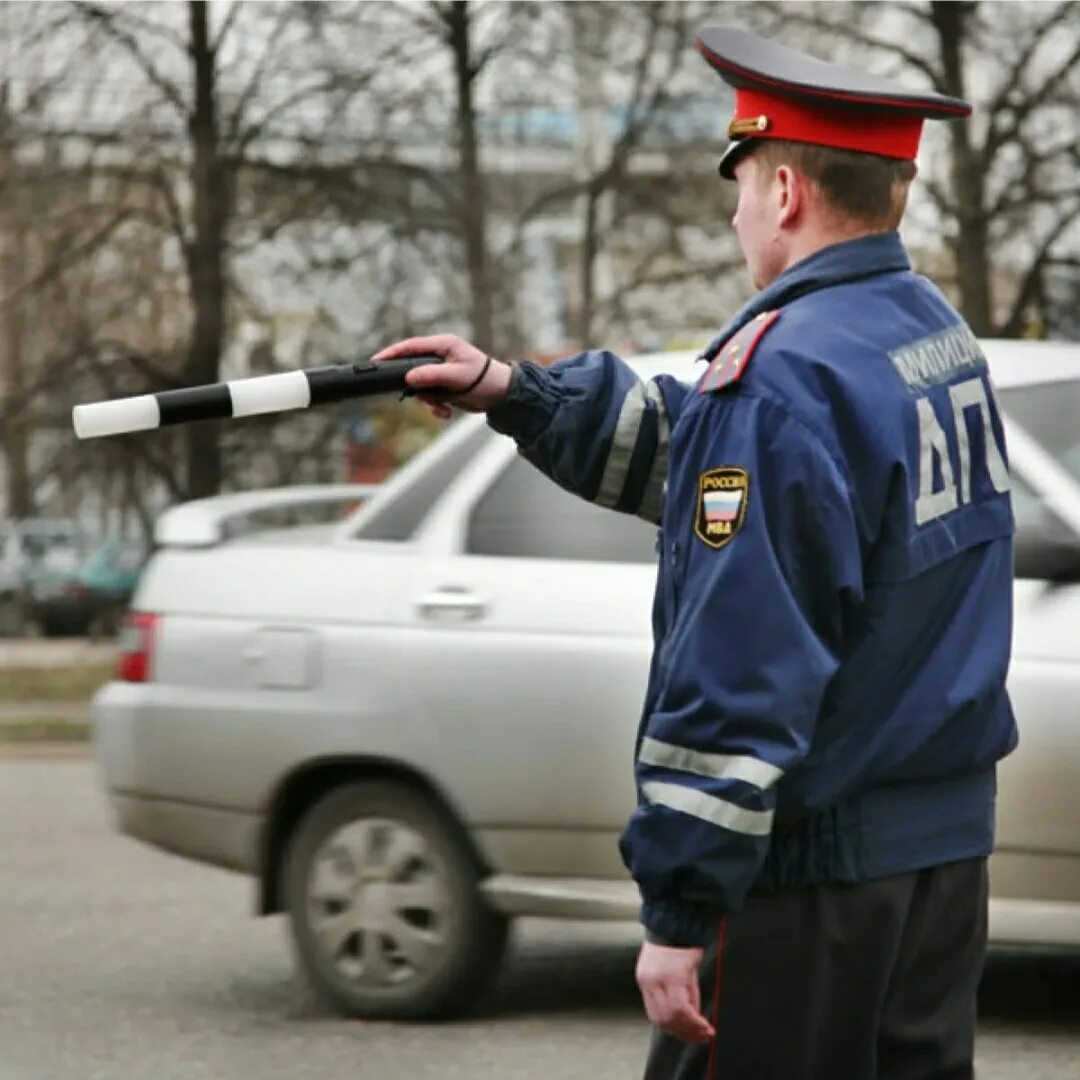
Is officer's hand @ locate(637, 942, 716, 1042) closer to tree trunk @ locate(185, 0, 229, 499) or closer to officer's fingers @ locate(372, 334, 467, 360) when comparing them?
officer's fingers @ locate(372, 334, 467, 360)

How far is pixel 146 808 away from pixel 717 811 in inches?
166

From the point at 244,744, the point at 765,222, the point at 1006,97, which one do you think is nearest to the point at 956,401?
the point at 765,222

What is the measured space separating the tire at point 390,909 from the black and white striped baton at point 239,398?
10.4 feet

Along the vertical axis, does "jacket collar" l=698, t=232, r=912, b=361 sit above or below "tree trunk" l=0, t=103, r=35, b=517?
below

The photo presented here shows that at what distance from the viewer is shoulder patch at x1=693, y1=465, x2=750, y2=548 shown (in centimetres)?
255

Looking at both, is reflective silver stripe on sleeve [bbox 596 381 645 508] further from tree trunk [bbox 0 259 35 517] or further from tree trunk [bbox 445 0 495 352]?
tree trunk [bbox 0 259 35 517]

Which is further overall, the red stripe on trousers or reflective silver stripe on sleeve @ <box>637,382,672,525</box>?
reflective silver stripe on sleeve @ <box>637,382,672,525</box>

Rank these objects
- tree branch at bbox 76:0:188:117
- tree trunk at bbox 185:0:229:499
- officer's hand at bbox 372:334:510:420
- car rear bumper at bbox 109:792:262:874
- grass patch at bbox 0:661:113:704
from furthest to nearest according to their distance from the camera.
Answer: tree trunk at bbox 185:0:229:499 → tree branch at bbox 76:0:188:117 → grass patch at bbox 0:661:113:704 → car rear bumper at bbox 109:792:262:874 → officer's hand at bbox 372:334:510:420

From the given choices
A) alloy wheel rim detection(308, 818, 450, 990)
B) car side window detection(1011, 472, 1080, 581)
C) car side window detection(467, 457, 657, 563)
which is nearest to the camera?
car side window detection(1011, 472, 1080, 581)

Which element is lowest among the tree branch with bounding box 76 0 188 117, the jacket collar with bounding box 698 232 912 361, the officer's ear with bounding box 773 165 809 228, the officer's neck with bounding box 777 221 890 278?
the jacket collar with bounding box 698 232 912 361

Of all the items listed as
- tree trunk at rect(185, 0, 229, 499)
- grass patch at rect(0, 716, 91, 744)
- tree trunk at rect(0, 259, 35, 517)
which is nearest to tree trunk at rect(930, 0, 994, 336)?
tree trunk at rect(185, 0, 229, 499)

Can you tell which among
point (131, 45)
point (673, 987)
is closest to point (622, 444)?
point (673, 987)

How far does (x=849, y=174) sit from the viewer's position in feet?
9.07

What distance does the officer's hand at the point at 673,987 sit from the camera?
260cm
